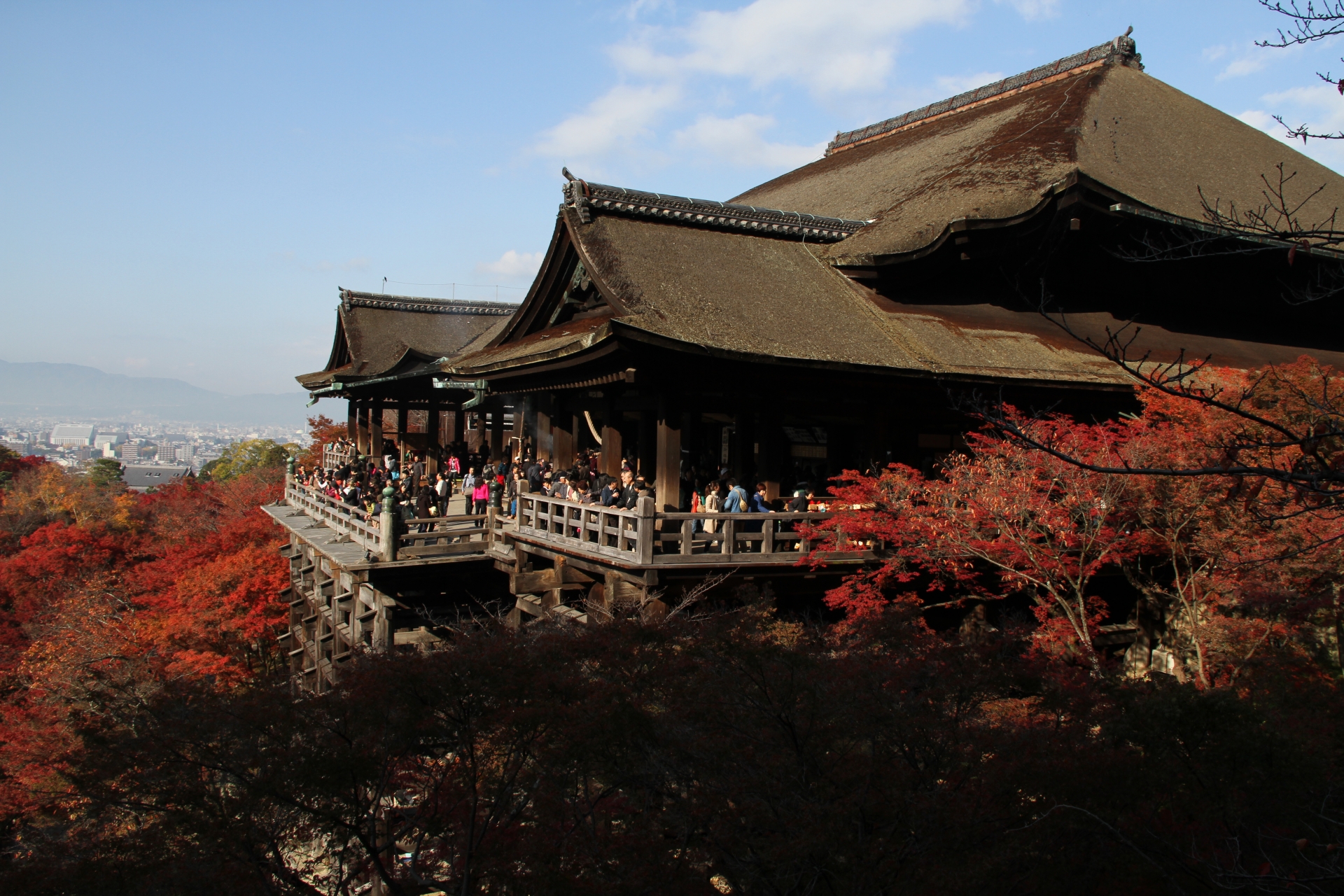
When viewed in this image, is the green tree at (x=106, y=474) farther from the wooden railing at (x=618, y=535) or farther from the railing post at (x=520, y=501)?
the railing post at (x=520, y=501)

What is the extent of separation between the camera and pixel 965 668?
233 inches

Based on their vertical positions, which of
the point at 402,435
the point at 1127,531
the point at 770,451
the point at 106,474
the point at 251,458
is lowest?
the point at 106,474

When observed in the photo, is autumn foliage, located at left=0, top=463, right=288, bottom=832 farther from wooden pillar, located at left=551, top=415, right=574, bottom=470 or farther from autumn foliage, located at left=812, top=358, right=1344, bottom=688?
autumn foliage, located at left=812, top=358, right=1344, bottom=688

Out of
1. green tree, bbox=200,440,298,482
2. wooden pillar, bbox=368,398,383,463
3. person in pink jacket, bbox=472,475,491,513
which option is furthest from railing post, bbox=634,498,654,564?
green tree, bbox=200,440,298,482

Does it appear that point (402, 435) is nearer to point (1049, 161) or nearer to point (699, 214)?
point (699, 214)

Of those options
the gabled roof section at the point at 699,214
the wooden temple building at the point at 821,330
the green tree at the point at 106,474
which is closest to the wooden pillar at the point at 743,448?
the wooden temple building at the point at 821,330

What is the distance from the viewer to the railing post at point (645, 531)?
10.4 meters

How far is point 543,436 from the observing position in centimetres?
1866

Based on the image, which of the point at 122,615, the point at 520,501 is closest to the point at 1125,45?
the point at 520,501

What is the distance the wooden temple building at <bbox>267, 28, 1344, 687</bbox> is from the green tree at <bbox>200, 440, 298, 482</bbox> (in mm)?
46280

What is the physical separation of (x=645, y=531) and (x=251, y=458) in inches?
2524

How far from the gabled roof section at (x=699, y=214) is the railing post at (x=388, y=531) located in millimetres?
5663

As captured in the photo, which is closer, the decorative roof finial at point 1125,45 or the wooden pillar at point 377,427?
the decorative roof finial at point 1125,45

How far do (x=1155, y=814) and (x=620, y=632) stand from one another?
3.61m
